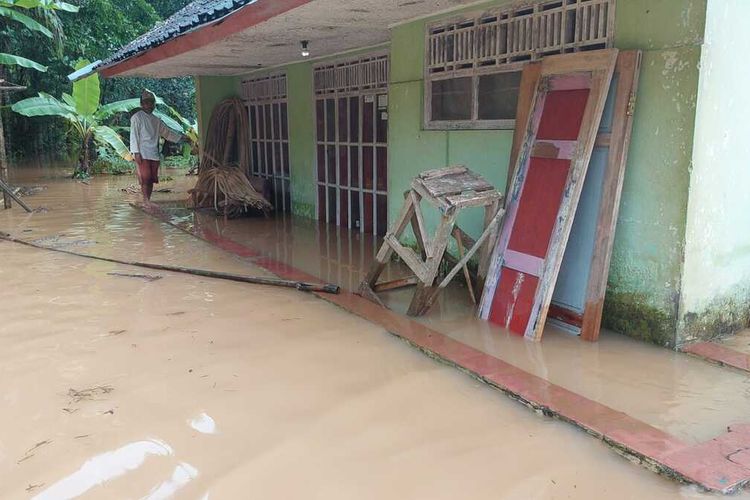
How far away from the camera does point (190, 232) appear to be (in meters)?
8.57

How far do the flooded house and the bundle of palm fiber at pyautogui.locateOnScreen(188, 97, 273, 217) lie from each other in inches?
57.3

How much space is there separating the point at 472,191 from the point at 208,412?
8.04 feet

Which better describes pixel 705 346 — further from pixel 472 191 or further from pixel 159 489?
pixel 159 489

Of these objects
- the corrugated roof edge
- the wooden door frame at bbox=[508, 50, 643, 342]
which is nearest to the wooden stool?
the wooden door frame at bbox=[508, 50, 643, 342]

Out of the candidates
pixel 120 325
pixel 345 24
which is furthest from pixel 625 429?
pixel 345 24

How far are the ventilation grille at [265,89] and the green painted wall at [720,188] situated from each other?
24.3 ft

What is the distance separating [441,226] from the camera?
447 centimetres

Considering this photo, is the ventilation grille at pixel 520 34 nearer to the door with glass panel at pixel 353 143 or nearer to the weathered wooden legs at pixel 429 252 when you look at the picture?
the weathered wooden legs at pixel 429 252

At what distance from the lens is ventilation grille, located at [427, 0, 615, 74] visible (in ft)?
14.4

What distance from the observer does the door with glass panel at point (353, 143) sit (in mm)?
8062

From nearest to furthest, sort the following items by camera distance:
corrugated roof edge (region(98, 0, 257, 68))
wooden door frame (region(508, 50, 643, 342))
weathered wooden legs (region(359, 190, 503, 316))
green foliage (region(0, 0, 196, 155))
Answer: wooden door frame (region(508, 50, 643, 342))
weathered wooden legs (region(359, 190, 503, 316))
corrugated roof edge (region(98, 0, 257, 68))
green foliage (region(0, 0, 196, 155))

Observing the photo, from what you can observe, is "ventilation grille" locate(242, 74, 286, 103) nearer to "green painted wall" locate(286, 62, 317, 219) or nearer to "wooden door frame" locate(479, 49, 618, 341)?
"green painted wall" locate(286, 62, 317, 219)

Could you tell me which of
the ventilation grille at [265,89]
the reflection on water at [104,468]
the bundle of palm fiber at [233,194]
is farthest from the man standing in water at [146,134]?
the reflection on water at [104,468]

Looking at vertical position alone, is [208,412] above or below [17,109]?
below
